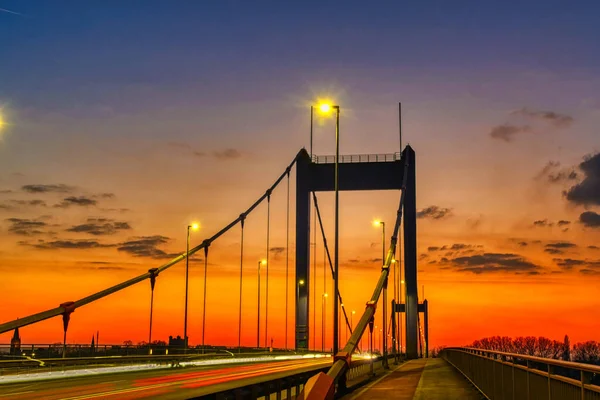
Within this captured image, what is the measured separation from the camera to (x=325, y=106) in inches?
1072

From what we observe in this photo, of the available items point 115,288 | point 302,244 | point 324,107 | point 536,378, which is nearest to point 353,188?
point 302,244

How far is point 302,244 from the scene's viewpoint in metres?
80.0

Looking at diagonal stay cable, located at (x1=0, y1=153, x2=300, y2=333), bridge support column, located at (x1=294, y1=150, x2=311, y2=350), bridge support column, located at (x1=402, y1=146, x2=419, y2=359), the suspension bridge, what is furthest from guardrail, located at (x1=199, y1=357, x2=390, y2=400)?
bridge support column, located at (x1=402, y1=146, x2=419, y2=359)

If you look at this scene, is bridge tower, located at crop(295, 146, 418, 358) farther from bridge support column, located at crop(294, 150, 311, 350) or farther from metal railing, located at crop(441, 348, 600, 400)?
metal railing, located at crop(441, 348, 600, 400)

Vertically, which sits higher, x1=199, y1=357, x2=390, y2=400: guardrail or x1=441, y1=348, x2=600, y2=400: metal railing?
x1=441, y1=348, x2=600, y2=400: metal railing

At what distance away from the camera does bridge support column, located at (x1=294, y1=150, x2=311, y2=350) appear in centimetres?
7744

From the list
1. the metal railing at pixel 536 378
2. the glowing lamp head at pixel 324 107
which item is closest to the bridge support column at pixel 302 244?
the glowing lamp head at pixel 324 107

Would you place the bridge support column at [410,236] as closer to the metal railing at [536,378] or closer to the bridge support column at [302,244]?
the bridge support column at [302,244]

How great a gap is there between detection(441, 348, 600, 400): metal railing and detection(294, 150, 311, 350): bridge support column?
55.0 m

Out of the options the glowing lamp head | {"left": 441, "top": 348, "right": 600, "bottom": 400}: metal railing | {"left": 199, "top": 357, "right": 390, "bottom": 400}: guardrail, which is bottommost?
{"left": 199, "top": 357, "right": 390, "bottom": 400}: guardrail

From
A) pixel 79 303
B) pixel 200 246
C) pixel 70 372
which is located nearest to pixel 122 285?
pixel 79 303

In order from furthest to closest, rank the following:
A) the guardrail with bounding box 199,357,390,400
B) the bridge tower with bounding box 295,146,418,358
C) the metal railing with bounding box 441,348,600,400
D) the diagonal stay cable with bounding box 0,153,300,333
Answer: the bridge tower with bounding box 295,146,418,358, the diagonal stay cable with bounding box 0,153,300,333, the guardrail with bounding box 199,357,390,400, the metal railing with bounding box 441,348,600,400

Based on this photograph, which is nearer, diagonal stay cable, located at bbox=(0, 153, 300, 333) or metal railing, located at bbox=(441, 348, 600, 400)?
metal railing, located at bbox=(441, 348, 600, 400)

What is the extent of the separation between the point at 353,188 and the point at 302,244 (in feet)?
→ 25.8
